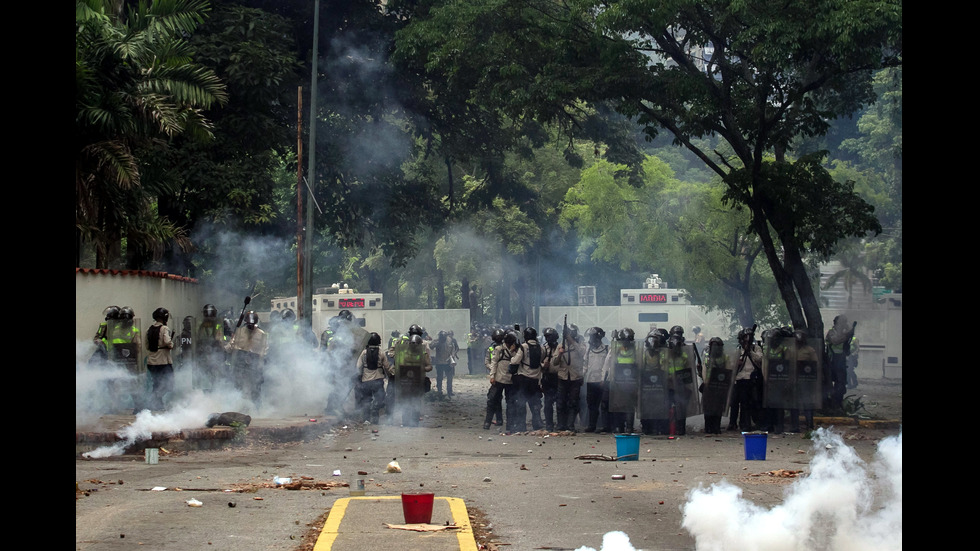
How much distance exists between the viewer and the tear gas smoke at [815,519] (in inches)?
232

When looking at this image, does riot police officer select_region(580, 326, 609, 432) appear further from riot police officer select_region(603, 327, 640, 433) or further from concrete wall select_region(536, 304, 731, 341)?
concrete wall select_region(536, 304, 731, 341)

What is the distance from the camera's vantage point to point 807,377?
1673 centimetres

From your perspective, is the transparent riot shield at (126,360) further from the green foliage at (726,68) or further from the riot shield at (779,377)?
the riot shield at (779,377)

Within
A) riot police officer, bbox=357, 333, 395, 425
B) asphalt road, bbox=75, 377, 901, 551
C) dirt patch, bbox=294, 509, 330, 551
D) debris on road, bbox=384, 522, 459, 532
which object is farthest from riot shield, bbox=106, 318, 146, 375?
debris on road, bbox=384, 522, 459, 532

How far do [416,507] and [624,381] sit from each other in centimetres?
942

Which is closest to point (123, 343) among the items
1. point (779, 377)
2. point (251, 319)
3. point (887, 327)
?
point (251, 319)

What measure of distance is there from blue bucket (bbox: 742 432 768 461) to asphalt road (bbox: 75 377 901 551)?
0.28 ft

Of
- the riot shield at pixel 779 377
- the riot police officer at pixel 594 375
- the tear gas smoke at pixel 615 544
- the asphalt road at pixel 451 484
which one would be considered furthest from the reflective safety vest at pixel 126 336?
the tear gas smoke at pixel 615 544

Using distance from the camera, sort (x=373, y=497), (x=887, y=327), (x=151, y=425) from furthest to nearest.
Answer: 1. (x=151, y=425)
2. (x=373, y=497)
3. (x=887, y=327)

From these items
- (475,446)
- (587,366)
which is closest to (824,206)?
(587,366)

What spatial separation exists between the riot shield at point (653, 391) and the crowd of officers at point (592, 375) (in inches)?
0.6

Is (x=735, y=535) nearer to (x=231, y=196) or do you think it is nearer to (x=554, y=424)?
(x=554, y=424)

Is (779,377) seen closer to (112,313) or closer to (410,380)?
(410,380)
